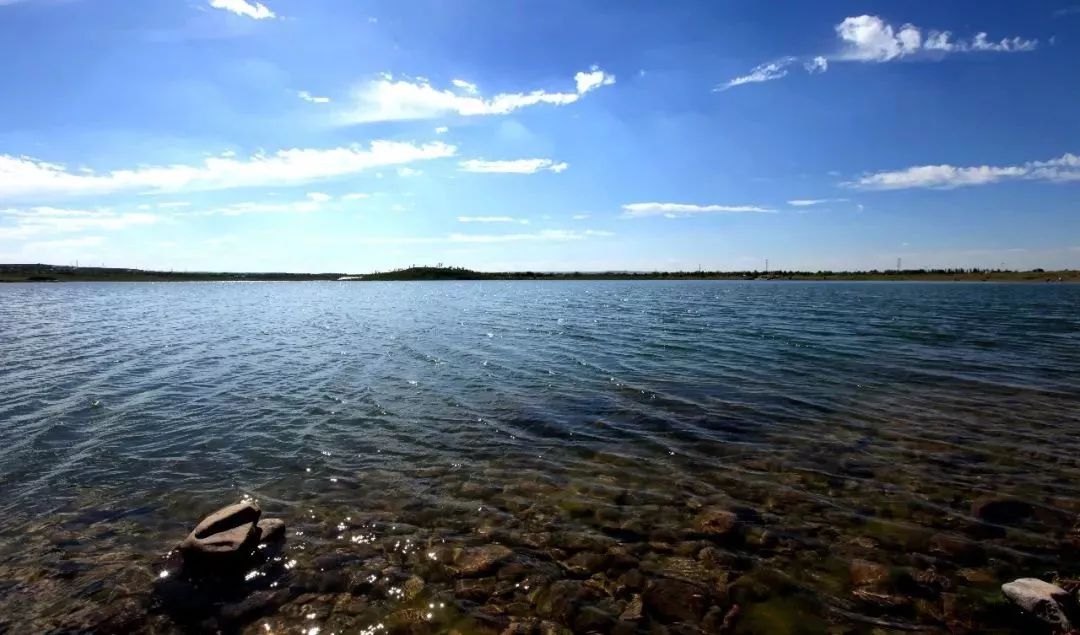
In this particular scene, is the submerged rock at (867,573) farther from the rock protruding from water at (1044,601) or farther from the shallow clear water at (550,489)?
the rock protruding from water at (1044,601)

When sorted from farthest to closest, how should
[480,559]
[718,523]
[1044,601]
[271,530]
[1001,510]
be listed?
[1001,510], [718,523], [271,530], [480,559], [1044,601]

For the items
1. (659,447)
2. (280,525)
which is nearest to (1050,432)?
(659,447)

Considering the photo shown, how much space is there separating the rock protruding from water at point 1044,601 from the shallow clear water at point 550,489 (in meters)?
0.32

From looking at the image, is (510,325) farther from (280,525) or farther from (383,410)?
(280,525)

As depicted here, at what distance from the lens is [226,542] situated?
334 inches

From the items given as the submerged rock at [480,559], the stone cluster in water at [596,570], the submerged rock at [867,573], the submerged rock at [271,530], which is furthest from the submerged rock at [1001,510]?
the submerged rock at [271,530]

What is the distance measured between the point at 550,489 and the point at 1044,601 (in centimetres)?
812

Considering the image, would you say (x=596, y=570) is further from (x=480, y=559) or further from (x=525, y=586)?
(x=480, y=559)

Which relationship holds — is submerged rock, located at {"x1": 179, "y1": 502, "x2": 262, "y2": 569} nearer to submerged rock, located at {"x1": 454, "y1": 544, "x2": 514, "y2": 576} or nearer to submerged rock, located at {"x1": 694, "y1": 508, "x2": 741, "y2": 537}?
submerged rock, located at {"x1": 454, "y1": 544, "x2": 514, "y2": 576}

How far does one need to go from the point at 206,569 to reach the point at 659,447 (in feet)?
35.4

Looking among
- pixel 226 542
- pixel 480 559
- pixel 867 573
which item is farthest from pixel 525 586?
pixel 867 573

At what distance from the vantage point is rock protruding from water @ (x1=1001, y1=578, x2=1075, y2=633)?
6.73 metres

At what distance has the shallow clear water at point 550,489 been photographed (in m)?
7.68

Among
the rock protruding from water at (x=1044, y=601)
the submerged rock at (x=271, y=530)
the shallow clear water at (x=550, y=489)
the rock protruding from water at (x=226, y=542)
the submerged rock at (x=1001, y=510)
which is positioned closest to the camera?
the rock protruding from water at (x=1044, y=601)
